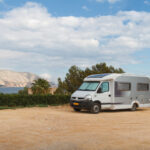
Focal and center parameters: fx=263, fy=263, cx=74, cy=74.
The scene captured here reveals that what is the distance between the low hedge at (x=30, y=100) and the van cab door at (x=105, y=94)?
7.69m

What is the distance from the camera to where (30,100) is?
22375 mm

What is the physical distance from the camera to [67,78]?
38531 mm

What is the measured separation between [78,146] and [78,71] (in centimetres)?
3166

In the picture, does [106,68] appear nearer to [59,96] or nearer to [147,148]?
[59,96]

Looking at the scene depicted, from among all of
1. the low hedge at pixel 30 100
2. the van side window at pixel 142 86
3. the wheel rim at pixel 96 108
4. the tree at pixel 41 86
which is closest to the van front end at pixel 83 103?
the wheel rim at pixel 96 108

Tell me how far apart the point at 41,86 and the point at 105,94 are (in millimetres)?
39497

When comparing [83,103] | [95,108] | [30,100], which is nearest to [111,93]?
[95,108]

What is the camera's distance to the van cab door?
16906 mm

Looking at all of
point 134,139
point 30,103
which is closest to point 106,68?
point 30,103

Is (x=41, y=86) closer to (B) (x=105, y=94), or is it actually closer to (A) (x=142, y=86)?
(A) (x=142, y=86)

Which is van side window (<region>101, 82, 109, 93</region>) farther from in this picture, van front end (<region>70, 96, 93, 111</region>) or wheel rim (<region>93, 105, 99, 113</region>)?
van front end (<region>70, 96, 93, 111</region>)

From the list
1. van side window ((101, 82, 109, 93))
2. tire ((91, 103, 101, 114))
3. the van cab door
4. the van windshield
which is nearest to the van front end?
tire ((91, 103, 101, 114))

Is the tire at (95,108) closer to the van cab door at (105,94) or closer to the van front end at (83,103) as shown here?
the van front end at (83,103)

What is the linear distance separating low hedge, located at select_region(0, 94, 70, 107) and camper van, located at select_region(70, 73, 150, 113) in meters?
5.90
